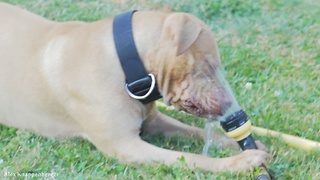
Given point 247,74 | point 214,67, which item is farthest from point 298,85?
point 214,67

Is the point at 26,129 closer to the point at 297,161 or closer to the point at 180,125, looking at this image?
the point at 180,125

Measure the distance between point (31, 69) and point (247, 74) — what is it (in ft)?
6.47

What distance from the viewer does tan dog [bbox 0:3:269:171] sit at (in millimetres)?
3746

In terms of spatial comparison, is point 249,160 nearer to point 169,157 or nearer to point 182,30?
point 169,157

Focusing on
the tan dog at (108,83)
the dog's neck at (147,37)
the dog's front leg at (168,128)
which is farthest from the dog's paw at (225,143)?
the dog's neck at (147,37)

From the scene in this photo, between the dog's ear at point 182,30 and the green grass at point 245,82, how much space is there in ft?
2.31

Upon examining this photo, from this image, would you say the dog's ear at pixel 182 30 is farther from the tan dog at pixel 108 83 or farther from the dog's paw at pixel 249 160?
the dog's paw at pixel 249 160

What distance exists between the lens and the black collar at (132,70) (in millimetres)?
3783

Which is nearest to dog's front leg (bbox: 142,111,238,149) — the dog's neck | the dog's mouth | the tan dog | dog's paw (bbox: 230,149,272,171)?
the tan dog

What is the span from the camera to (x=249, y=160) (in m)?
3.67

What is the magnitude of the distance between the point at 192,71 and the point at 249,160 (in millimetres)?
612

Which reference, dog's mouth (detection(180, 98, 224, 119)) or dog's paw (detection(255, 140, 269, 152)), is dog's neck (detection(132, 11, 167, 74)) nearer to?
dog's mouth (detection(180, 98, 224, 119))

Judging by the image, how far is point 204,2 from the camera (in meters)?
6.71

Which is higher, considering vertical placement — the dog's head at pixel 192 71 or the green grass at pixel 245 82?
the dog's head at pixel 192 71
